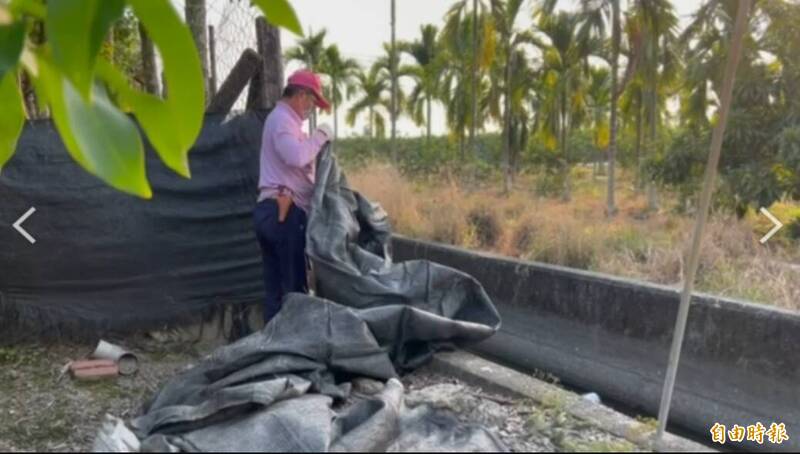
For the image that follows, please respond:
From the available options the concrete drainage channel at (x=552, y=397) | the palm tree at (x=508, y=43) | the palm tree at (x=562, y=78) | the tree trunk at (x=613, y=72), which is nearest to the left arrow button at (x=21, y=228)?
the concrete drainage channel at (x=552, y=397)

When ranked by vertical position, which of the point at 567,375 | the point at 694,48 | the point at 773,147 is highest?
the point at 694,48

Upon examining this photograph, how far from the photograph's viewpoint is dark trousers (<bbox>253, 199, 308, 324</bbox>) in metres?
4.82

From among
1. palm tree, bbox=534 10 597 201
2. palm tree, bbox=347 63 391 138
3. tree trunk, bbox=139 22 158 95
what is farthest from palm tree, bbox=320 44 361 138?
tree trunk, bbox=139 22 158 95

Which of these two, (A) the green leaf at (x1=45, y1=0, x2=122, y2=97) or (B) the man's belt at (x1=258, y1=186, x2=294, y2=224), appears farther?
(B) the man's belt at (x1=258, y1=186, x2=294, y2=224)

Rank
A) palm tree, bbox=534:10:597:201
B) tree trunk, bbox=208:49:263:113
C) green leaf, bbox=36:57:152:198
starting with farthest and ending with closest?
palm tree, bbox=534:10:597:201
tree trunk, bbox=208:49:263:113
green leaf, bbox=36:57:152:198

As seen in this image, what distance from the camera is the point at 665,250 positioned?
701cm

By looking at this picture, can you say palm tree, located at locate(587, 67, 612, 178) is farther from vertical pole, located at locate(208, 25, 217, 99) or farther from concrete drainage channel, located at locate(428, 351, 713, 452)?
concrete drainage channel, located at locate(428, 351, 713, 452)

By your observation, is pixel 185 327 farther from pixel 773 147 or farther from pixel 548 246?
pixel 773 147

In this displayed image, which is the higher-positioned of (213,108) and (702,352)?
(213,108)

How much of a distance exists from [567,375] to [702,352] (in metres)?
1.26

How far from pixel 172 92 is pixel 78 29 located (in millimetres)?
228

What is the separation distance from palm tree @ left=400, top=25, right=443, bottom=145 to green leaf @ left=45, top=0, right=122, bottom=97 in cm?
3242

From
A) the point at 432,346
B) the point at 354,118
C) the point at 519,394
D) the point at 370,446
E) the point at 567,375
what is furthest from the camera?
the point at 354,118

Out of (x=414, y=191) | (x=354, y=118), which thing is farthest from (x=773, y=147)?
(x=354, y=118)
